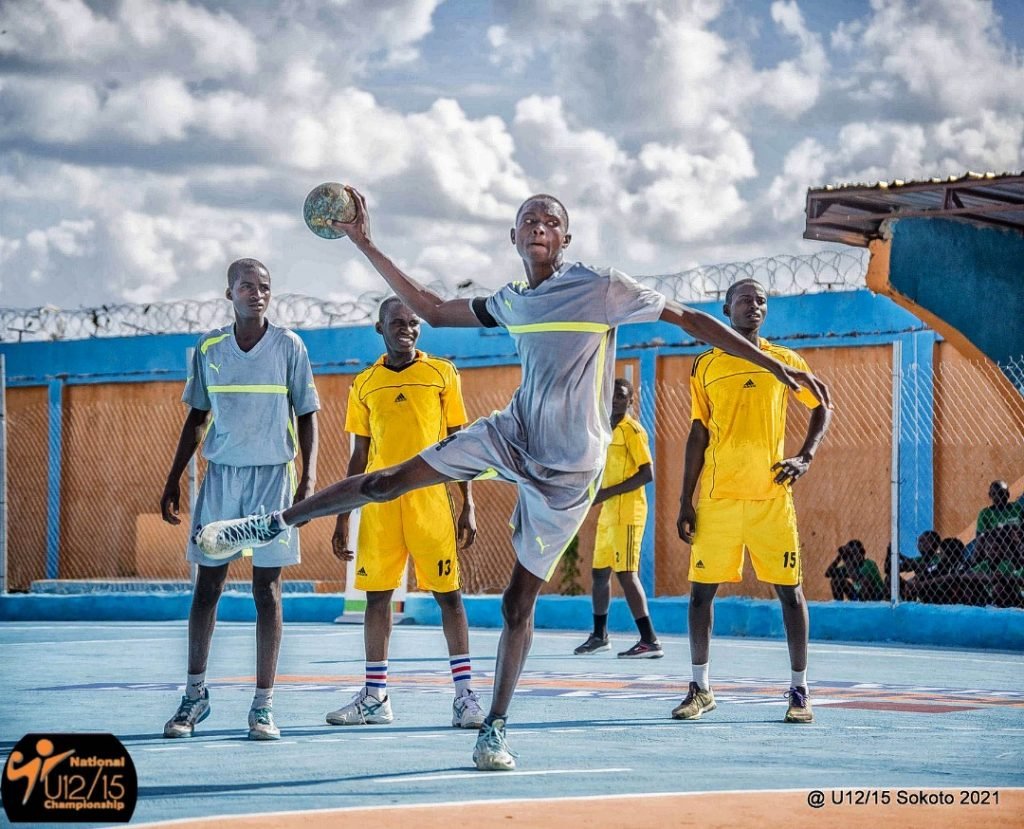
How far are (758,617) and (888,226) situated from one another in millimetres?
4029

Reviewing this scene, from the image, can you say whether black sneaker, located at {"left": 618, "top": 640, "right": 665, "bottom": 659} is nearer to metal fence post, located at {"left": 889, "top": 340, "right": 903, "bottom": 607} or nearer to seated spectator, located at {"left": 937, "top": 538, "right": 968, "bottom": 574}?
metal fence post, located at {"left": 889, "top": 340, "right": 903, "bottom": 607}

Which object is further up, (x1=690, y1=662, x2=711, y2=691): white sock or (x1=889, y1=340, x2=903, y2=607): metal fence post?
(x1=889, y1=340, x2=903, y2=607): metal fence post

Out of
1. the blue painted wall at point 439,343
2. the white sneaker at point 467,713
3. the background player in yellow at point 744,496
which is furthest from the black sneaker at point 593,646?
the blue painted wall at point 439,343

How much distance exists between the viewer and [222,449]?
7383 mm

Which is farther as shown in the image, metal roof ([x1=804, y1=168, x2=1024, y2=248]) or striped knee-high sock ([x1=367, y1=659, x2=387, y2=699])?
metal roof ([x1=804, y1=168, x2=1024, y2=248])

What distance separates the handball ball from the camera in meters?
6.53

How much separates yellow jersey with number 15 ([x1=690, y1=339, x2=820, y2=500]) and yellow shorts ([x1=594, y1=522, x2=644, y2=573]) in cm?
427

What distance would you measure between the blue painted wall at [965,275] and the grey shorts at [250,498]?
967cm

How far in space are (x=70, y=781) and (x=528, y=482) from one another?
7.13ft

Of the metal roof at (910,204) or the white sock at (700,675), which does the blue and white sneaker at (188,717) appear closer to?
the white sock at (700,675)

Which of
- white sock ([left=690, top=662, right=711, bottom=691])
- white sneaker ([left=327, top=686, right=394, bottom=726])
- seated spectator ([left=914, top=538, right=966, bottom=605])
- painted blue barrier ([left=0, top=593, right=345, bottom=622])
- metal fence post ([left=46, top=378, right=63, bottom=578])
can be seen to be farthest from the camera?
metal fence post ([left=46, top=378, right=63, bottom=578])

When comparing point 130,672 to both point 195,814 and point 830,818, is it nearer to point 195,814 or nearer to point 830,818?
point 195,814

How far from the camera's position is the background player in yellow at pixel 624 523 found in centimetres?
1258

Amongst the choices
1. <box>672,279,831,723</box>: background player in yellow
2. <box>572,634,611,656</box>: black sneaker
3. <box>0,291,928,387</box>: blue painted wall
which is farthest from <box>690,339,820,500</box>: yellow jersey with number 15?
<box>0,291,928,387</box>: blue painted wall
